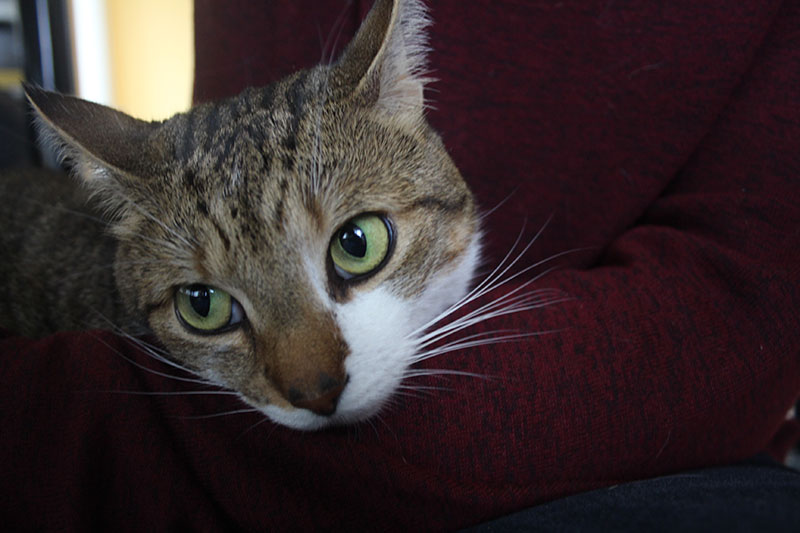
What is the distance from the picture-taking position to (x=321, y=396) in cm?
105

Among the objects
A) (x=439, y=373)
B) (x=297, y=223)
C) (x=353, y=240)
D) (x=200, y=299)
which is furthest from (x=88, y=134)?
(x=439, y=373)

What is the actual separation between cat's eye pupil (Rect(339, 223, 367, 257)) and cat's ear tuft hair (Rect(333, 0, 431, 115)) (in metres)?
0.37

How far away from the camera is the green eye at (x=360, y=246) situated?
124 centimetres

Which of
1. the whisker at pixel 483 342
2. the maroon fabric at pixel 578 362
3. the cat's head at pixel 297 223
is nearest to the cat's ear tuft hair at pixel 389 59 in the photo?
the cat's head at pixel 297 223

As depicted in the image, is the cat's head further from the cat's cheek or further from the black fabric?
the black fabric

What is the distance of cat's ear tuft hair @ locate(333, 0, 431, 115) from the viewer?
128cm

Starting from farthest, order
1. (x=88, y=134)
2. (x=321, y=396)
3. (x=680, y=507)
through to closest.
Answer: (x=88, y=134) < (x=321, y=396) < (x=680, y=507)

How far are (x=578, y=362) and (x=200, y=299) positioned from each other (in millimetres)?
883

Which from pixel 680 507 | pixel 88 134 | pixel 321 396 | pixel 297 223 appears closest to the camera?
pixel 680 507

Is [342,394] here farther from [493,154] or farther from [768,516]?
[493,154]

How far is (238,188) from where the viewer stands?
1223 millimetres

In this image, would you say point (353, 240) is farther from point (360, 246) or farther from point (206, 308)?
point (206, 308)

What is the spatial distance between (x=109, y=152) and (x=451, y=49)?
1.04 m

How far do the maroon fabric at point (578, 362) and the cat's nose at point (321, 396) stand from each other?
2.6 inches
